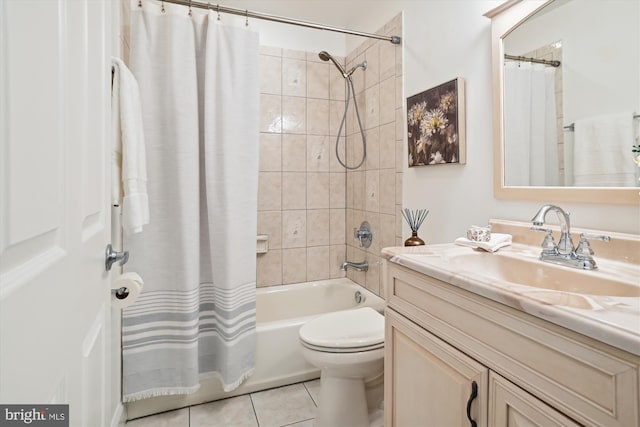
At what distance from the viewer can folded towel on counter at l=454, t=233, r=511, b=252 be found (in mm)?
1150

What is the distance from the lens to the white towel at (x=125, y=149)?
1166 mm

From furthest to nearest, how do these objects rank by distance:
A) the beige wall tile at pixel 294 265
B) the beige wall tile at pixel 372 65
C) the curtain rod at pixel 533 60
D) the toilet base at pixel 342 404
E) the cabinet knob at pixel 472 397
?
the beige wall tile at pixel 294 265
the beige wall tile at pixel 372 65
the toilet base at pixel 342 404
the curtain rod at pixel 533 60
the cabinet knob at pixel 472 397

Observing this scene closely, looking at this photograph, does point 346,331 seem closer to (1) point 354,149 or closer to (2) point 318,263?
(2) point 318,263

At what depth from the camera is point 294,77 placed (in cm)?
254

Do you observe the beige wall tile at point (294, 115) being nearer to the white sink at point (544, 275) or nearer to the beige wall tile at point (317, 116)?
the beige wall tile at point (317, 116)

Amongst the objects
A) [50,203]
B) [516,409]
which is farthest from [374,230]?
[50,203]

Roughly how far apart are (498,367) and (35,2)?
1.06 metres

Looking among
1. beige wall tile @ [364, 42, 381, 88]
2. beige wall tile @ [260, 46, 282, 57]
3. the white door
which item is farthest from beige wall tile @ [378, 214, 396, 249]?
the white door

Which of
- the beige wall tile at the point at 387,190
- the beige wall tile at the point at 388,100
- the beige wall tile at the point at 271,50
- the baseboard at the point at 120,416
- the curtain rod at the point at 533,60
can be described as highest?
the beige wall tile at the point at 271,50

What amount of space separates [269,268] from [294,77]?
→ 1505 mm

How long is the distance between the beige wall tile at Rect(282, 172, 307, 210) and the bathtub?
639 mm

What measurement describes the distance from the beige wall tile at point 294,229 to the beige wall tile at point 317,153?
1.25 feet

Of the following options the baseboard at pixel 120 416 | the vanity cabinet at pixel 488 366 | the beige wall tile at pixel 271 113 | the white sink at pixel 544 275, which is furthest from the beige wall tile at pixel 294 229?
the white sink at pixel 544 275

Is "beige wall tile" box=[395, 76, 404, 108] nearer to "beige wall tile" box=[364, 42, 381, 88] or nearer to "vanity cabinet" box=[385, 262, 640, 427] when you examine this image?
"beige wall tile" box=[364, 42, 381, 88]
